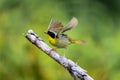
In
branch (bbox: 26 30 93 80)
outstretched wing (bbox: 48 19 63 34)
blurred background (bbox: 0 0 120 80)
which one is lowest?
branch (bbox: 26 30 93 80)

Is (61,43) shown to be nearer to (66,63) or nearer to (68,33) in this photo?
(66,63)

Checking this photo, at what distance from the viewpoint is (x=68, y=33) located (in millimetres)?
3447

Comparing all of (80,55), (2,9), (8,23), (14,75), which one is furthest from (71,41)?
(2,9)

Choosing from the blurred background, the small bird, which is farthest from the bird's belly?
the blurred background

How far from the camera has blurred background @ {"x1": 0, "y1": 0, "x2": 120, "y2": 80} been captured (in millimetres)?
2959

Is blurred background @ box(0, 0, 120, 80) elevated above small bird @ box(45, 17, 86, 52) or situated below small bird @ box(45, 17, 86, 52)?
above

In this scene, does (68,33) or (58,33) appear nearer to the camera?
(58,33)

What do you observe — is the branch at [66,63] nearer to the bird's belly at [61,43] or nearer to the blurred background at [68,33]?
the bird's belly at [61,43]

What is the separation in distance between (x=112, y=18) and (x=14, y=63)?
143cm

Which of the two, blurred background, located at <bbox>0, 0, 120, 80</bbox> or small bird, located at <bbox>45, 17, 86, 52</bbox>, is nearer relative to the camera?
small bird, located at <bbox>45, 17, 86, 52</bbox>

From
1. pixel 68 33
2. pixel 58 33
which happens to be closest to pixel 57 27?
pixel 58 33

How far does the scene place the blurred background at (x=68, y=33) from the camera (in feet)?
9.71

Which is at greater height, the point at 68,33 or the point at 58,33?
the point at 68,33

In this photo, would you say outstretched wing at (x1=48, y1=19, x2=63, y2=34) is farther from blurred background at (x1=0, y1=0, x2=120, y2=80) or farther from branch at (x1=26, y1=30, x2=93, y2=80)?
blurred background at (x1=0, y1=0, x2=120, y2=80)
